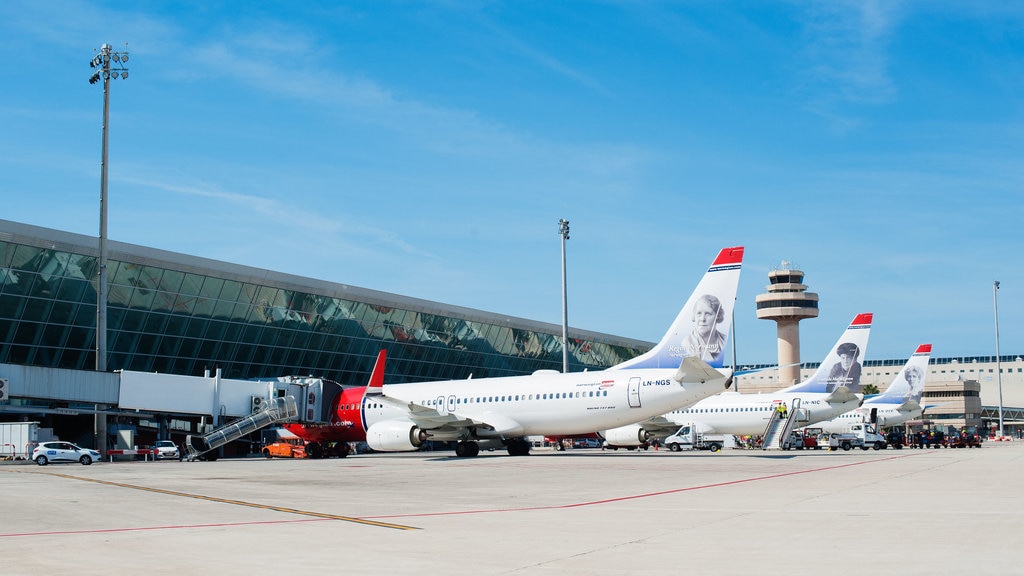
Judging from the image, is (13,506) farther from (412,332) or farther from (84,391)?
(412,332)

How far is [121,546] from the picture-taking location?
11.3m

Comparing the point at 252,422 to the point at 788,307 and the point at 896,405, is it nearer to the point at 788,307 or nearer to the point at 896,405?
the point at 896,405

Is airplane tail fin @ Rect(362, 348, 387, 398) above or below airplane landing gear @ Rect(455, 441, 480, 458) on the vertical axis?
above

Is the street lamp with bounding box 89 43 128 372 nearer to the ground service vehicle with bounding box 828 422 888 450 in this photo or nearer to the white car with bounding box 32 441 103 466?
the white car with bounding box 32 441 103 466

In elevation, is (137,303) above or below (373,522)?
above

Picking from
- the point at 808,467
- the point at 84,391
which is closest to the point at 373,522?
the point at 808,467

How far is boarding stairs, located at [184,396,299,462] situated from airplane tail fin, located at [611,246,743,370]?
68.0ft

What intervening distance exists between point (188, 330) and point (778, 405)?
35.6 m

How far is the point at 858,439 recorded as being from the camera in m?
55.3

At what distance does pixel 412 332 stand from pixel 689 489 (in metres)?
53.2

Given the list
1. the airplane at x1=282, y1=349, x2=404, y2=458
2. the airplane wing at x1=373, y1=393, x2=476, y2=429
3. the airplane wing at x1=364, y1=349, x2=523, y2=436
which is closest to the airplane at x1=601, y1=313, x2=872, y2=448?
the airplane wing at x1=364, y1=349, x2=523, y2=436

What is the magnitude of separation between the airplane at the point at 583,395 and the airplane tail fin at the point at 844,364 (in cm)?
2048

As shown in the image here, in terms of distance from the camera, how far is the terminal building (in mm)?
45906

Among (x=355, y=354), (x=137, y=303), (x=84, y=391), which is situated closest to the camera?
(x=84, y=391)
